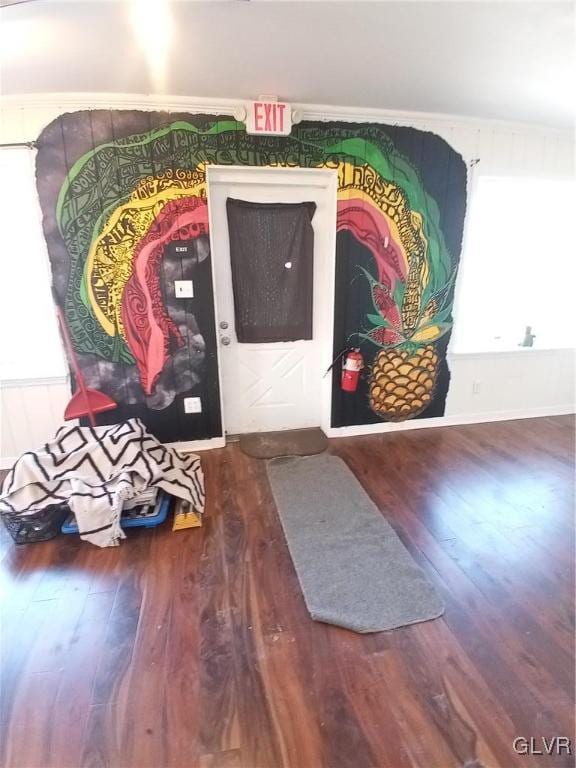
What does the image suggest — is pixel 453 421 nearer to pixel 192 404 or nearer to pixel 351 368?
pixel 351 368

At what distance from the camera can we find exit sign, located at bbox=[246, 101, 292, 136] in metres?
2.31

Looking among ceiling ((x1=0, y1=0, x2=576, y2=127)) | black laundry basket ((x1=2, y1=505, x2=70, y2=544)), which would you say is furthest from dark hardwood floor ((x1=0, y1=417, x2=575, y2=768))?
ceiling ((x1=0, y1=0, x2=576, y2=127))

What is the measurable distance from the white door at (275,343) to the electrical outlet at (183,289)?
0.24 m

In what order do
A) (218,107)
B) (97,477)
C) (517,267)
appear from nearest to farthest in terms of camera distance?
(97,477), (218,107), (517,267)

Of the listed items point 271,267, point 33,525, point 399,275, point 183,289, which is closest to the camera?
point 33,525

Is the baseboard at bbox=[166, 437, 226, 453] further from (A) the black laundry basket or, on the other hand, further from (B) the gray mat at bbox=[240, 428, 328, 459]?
(A) the black laundry basket

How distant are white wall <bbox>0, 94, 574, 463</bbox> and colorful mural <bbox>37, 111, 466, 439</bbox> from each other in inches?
3.3

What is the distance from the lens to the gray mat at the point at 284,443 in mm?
2854

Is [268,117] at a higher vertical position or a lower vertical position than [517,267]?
higher

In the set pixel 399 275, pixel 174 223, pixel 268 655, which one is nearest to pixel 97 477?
pixel 268 655

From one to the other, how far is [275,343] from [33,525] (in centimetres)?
198

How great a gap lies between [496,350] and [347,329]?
1466 mm

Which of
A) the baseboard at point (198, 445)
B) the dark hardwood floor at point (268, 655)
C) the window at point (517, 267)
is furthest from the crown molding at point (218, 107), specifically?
the dark hardwood floor at point (268, 655)

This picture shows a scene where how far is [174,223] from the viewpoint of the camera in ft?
8.03
